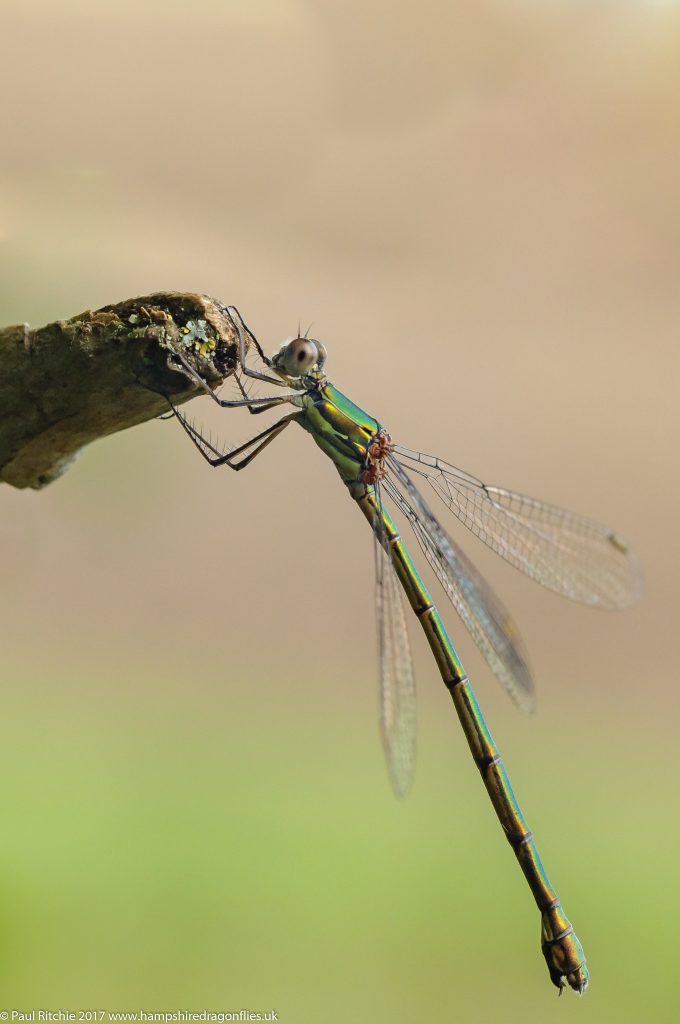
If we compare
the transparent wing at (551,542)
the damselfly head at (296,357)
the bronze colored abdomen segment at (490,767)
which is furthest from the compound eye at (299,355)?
the transparent wing at (551,542)

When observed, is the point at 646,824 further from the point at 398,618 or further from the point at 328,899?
the point at 398,618

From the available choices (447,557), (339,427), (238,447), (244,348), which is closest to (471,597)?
(447,557)

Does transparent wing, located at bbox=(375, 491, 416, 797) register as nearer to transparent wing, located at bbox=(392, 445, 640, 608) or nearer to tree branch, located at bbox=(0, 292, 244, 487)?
transparent wing, located at bbox=(392, 445, 640, 608)

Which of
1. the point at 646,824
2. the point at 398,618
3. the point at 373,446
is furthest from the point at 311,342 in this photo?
the point at 646,824

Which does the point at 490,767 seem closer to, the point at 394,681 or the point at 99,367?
the point at 394,681

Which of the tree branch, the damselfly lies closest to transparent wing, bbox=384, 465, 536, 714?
the damselfly
